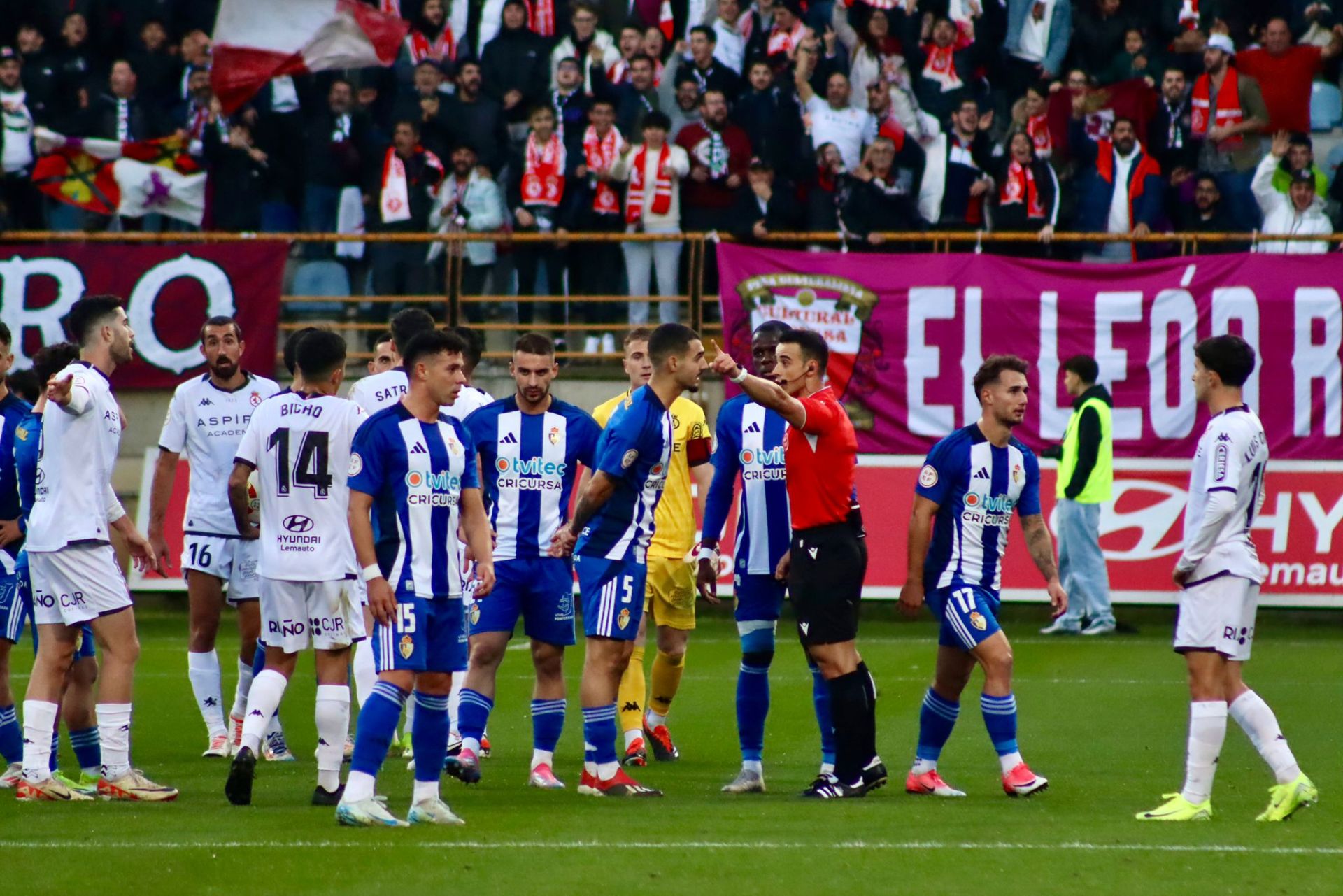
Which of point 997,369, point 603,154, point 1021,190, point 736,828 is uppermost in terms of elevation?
point 603,154

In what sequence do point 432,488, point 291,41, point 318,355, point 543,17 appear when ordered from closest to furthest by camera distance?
point 432,488 → point 318,355 → point 291,41 → point 543,17

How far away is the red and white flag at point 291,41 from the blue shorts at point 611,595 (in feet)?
41.9

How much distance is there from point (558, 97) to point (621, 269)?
80.1 inches

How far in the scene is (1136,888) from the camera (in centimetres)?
636

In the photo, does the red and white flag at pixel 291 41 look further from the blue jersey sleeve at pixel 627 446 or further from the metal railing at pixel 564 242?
the blue jersey sleeve at pixel 627 446

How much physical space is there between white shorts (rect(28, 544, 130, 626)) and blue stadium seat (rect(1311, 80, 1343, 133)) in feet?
53.8

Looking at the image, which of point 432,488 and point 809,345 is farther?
point 809,345

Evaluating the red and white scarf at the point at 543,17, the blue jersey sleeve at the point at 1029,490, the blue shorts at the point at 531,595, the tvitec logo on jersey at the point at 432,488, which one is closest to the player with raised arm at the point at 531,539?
the blue shorts at the point at 531,595

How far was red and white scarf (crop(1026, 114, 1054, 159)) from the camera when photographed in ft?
63.9

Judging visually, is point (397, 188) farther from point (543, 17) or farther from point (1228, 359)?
point (1228, 359)

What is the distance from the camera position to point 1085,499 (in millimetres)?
16484

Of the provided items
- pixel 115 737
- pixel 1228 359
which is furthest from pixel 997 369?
pixel 115 737

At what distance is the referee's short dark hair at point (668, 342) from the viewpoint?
26.7 feet

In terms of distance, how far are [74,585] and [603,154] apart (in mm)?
11288
